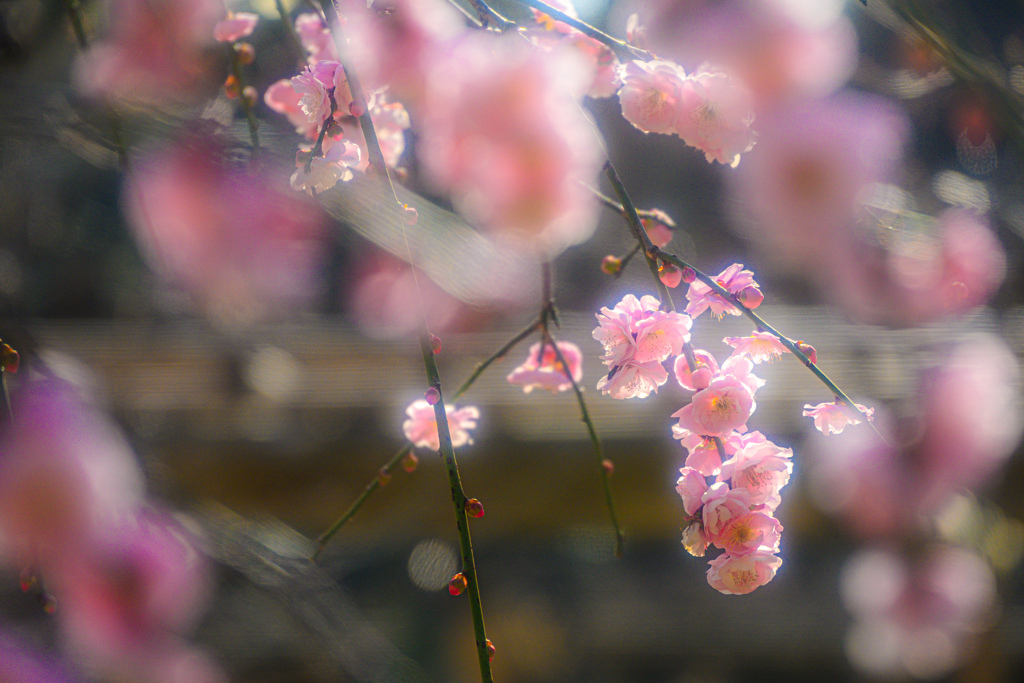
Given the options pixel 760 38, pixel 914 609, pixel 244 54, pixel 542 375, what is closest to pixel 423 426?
pixel 542 375

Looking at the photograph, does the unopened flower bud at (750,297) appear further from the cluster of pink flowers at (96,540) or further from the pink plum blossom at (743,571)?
the cluster of pink flowers at (96,540)

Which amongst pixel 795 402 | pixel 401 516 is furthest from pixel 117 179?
pixel 795 402

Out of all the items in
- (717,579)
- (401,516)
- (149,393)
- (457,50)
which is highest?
(457,50)

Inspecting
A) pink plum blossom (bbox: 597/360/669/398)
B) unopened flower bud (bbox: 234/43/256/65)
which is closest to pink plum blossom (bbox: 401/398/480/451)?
pink plum blossom (bbox: 597/360/669/398)

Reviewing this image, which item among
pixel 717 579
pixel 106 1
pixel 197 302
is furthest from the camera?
pixel 197 302

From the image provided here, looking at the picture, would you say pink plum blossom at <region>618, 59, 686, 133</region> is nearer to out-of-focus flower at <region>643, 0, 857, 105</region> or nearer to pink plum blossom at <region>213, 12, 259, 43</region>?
out-of-focus flower at <region>643, 0, 857, 105</region>

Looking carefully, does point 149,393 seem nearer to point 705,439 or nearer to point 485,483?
point 485,483
